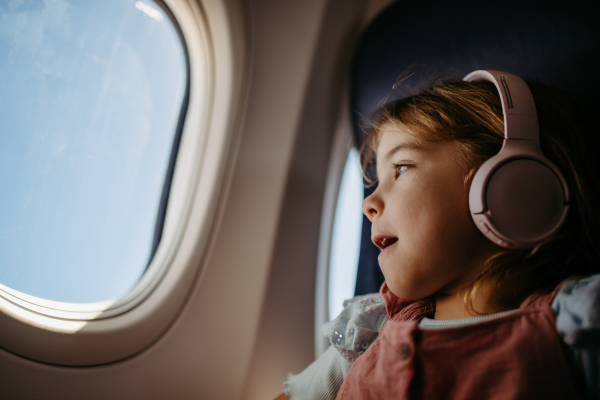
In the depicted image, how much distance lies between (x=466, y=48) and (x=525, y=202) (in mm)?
600

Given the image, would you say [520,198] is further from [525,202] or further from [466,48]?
[466,48]

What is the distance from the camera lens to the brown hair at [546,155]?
604 mm

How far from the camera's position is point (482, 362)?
20.7 inches

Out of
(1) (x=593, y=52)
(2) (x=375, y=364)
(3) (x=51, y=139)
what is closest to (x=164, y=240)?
(3) (x=51, y=139)

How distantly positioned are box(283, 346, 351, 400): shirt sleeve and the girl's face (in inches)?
10.9

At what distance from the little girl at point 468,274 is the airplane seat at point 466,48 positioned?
0.50 ft

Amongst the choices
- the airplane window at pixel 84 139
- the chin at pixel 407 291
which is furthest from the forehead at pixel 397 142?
the airplane window at pixel 84 139

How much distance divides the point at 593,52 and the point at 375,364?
780mm

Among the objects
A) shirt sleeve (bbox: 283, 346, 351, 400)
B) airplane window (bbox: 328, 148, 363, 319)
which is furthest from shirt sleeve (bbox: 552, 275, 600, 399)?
airplane window (bbox: 328, 148, 363, 319)

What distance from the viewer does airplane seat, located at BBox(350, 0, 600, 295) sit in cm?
76

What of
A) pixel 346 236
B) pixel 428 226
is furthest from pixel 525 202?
pixel 346 236

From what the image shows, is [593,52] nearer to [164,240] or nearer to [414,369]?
[414,369]

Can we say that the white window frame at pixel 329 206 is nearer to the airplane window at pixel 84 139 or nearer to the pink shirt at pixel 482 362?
the airplane window at pixel 84 139

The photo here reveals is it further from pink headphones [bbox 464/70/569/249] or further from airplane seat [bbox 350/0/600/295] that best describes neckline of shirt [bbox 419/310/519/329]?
airplane seat [bbox 350/0/600/295]
